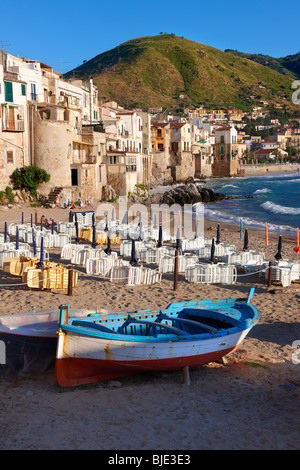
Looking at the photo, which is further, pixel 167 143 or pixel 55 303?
pixel 167 143

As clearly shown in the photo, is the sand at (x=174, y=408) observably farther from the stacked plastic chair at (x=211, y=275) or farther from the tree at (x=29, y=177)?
the tree at (x=29, y=177)

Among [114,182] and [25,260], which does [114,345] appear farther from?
[114,182]

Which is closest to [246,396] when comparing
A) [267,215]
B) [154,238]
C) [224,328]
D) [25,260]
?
[224,328]

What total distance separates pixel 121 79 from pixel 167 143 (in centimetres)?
11238

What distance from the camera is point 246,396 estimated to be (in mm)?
8148

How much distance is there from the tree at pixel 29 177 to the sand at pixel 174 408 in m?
28.1

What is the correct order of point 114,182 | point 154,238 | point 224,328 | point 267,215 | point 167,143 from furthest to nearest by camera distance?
point 167,143
point 114,182
point 267,215
point 154,238
point 224,328

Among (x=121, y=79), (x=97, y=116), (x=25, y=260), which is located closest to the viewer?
(x=25, y=260)

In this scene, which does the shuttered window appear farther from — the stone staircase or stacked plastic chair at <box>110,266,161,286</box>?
stacked plastic chair at <box>110,266,161,286</box>

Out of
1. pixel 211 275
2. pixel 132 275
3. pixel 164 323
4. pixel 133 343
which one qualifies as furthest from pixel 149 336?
pixel 211 275

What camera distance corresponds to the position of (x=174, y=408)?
7645 millimetres

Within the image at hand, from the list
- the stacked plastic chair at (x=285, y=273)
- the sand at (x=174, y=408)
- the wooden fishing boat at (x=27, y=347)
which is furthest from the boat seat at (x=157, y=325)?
the stacked plastic chair at (x=285, y=273)

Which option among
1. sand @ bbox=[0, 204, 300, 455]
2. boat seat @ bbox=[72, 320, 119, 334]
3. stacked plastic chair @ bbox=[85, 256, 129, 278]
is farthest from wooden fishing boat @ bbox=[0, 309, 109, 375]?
stacked plastic chair @ bbox=[85, 256, 129, 278]

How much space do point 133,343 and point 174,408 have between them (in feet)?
4.22
